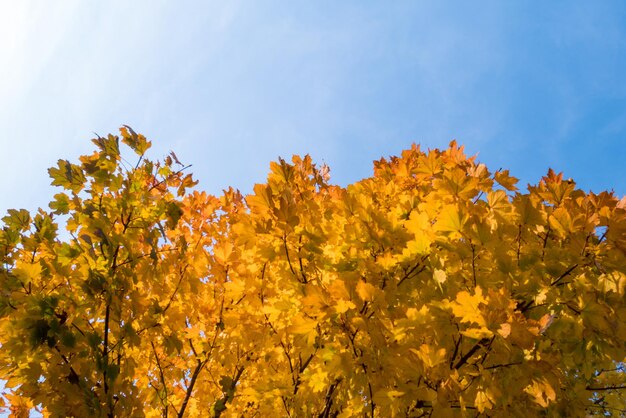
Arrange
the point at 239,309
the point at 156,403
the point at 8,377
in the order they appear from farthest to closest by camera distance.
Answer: the point at 156,403 < the point at 239,309 < the point at 8,377

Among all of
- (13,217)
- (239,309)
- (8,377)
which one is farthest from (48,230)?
(239,309)

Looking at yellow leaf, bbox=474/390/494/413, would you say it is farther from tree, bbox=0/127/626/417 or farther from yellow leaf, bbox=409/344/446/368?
yellow leaf, bbox=409/344/446/368

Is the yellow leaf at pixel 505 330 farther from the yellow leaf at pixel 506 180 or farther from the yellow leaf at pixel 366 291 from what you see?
the yellow leaf at pixel 506 180

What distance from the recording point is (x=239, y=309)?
2633 mm

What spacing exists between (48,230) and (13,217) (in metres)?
0.25

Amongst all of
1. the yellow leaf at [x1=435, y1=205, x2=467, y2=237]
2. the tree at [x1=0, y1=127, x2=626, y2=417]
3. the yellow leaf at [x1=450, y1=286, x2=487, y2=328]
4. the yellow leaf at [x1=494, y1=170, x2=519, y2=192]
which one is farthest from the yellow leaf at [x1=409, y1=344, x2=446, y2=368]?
the yellow leaf at [x1=494, y1=170, x2=519, y2=192]

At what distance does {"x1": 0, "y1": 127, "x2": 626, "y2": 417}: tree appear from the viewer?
1.65 m

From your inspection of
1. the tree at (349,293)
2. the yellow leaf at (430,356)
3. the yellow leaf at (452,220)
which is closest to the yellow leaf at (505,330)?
the tree at (349,293)

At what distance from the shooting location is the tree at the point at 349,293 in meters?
1.65

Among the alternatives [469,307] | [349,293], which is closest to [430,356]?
[469,307]

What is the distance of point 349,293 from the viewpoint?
1.67 meters

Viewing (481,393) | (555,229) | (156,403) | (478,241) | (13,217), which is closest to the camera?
(481,393)

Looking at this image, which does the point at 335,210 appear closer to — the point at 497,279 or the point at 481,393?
the point at 497,279

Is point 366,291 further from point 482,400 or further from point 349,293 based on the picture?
point 482,400
